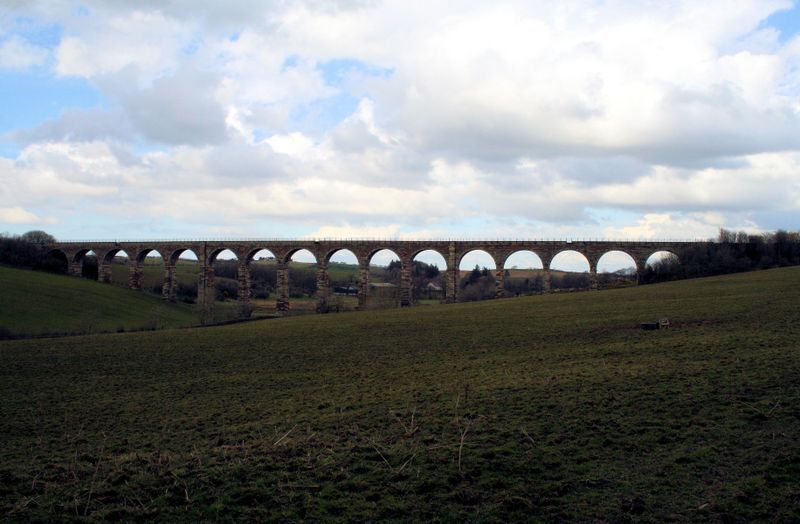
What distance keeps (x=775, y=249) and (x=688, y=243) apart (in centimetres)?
1081

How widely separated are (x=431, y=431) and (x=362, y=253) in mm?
49918

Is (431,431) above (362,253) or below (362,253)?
below

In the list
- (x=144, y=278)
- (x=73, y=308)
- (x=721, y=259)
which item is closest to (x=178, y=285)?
(x=144, y=278)

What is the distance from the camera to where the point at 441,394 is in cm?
1464

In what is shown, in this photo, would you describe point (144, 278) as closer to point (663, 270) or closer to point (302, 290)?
point (302, 290)

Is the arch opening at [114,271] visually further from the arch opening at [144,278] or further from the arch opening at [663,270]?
the arch opening at [663,270]

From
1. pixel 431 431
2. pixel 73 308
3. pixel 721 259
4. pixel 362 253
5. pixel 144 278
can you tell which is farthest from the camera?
pixel 144 278

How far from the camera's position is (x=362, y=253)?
2395 inches

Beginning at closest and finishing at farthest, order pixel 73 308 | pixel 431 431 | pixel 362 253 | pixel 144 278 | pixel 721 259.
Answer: pixel 431 431, pixel 73 308, pixel 721 259, pixel 362 253, pixel 144 278

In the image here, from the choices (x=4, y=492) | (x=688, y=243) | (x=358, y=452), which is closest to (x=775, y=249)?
(x=688, y=243)

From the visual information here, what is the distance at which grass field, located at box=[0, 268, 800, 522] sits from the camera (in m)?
7.89

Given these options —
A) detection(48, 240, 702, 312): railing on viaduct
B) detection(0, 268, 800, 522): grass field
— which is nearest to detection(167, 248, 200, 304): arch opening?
detection(48, 240, 702, 312): railing on viaduct

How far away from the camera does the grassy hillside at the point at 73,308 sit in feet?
135

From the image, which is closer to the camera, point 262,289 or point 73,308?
point 73,308
